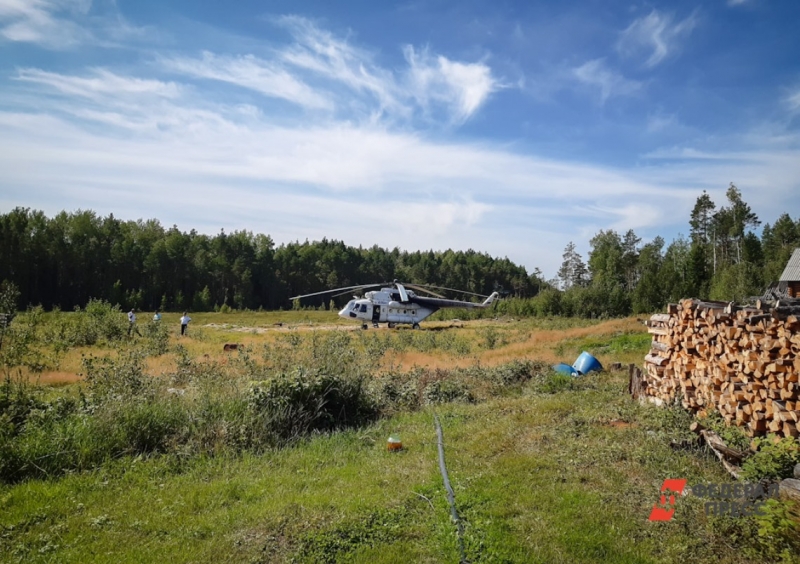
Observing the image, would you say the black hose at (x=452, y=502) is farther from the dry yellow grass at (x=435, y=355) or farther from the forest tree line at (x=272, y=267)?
the forest tree line at (x=272, y=267)

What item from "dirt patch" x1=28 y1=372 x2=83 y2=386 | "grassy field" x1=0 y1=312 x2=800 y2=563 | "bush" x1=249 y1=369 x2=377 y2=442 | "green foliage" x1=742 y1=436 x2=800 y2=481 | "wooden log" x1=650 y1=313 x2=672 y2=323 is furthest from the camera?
"dirt patch" x1=28 y1=372 x2=83 y2=386

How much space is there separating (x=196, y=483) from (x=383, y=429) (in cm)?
333

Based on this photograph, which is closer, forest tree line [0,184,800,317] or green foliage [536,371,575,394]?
green foliage [536,371,575,394]

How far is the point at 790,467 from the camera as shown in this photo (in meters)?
4.59

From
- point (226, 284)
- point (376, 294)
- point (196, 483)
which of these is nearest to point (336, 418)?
point (196, 483)

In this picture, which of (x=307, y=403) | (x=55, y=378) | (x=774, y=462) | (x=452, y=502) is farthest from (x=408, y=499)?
(x=55, y=378)

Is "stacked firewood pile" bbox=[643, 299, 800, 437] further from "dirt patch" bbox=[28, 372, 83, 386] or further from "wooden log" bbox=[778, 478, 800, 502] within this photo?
A: "dirt patch" bbox=[28, 372, 83, 386]

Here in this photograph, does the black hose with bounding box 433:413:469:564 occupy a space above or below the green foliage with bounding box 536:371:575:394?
below

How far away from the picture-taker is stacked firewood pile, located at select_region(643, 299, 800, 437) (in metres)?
5.53

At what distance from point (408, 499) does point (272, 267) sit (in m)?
78.6

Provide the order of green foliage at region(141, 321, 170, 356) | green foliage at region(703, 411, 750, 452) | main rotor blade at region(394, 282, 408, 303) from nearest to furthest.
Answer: green foliage at region(703, 411, 750, 452) < green foliage at region(141, 321, 170, 356) < main rotor blade at region(394, 282, 408, 303)

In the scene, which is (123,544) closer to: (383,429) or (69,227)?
(383,429)

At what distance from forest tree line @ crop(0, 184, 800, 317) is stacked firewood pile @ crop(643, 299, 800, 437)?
1267 inches

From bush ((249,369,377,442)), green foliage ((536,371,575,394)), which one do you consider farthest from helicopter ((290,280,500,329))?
bush ((249,369,377,442))
